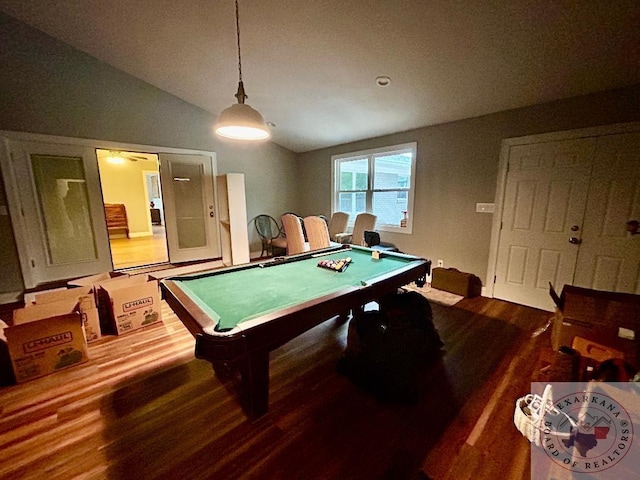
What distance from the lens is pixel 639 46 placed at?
1974mm

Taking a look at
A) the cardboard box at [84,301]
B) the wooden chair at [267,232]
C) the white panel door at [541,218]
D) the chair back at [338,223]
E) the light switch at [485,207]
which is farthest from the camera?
the wooden chair at [267,232]

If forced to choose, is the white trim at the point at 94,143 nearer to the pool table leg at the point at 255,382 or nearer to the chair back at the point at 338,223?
the chair back at the point at 338,223

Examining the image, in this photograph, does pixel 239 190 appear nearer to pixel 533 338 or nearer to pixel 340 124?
pixel 340 124

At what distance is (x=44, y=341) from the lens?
1936 millimetres

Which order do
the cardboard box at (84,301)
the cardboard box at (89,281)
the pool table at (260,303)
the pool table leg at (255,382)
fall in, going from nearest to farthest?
the pool table at (260,303) < the pool table leg at (255,382) < the cardboard box at (84,301) < the cardboard box at (89,281)

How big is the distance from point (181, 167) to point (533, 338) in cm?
542

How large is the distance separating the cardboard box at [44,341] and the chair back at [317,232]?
8.30 ft

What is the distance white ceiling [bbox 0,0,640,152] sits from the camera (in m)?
1.99

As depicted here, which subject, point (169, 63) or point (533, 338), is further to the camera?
point (169, 63)

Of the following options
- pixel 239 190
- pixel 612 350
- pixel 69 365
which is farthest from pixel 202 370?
pixel 239 190

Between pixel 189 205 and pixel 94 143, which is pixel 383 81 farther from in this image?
pixel 94 143

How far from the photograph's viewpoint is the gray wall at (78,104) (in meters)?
3.20

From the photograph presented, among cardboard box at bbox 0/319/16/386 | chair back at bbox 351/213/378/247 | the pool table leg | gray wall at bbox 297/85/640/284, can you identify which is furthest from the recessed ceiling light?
cardboard box at bbox 0/319/16/386

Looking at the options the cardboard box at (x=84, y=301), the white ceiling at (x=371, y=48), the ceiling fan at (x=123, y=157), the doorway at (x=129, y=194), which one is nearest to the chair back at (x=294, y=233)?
the white ceiling at (x=371, y=48)
